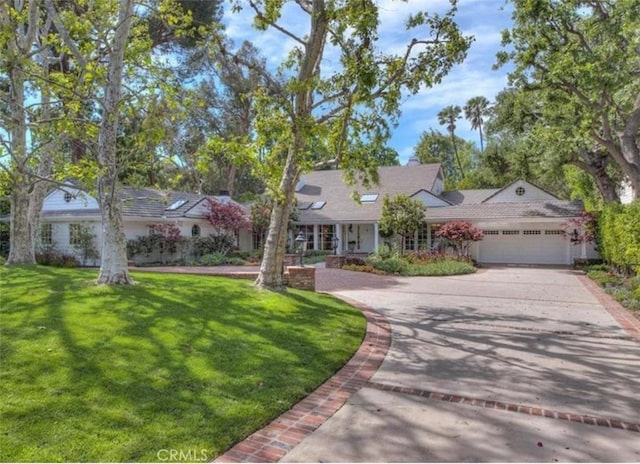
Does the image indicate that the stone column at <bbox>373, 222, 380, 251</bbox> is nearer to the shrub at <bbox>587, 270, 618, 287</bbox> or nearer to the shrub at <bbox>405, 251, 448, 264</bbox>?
the shrub at <bbox>405, 251, 448, 264</bbox>

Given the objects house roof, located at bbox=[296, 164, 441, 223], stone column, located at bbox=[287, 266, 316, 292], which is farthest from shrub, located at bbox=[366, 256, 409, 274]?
stone column, located at bbox=[287, 266, 316, 292]

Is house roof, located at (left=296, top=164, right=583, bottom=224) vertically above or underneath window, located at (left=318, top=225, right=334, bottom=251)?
above

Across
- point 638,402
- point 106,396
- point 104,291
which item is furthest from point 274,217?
point 638,402

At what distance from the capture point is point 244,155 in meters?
9.34

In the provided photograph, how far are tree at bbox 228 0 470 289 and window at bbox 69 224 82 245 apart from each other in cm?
1597

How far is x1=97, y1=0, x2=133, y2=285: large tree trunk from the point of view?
931 cm

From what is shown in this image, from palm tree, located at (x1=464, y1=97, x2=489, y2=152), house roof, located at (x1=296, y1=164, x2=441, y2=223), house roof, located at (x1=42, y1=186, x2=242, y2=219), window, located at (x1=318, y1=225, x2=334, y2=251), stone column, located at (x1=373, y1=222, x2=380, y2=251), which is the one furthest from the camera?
palm tree, located at (x1=464, y1=97, x2=489, y2=152)

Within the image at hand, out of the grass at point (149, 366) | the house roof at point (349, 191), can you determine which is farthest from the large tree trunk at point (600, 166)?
the grass at point (149, 366)

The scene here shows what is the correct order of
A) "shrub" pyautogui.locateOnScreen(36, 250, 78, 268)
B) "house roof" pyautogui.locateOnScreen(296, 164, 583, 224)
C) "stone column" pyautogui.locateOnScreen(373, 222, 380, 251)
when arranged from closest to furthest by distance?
"shrub" pyautogui.locateOnScreen(36, 250, 78, 268) < "house roof" pyautogui.locateOnScreen(296, 164, 583, 224) < "stone column" pyautogui.locateOnScreen(373, 222, 380, 251)

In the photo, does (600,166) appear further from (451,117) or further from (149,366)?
(451,117)

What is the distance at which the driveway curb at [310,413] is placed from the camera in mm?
3713

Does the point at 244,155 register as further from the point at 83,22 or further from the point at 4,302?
the point at 83,22

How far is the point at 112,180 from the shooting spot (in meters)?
9.26

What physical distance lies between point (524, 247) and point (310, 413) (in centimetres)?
2305
